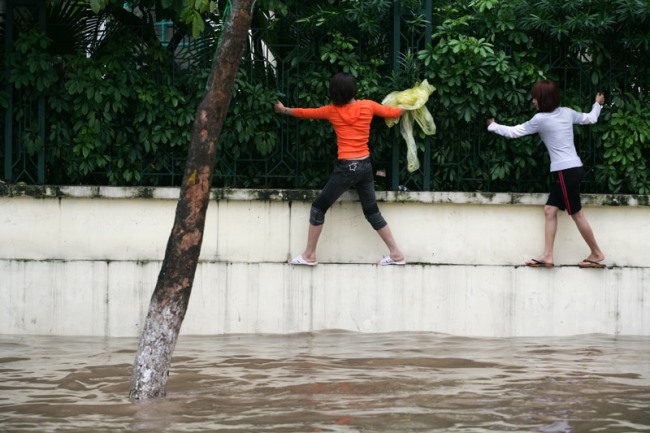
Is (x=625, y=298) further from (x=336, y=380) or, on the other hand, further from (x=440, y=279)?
(x=336, y=380)

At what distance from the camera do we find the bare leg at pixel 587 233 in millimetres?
9188

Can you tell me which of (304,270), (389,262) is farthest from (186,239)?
(389,262)

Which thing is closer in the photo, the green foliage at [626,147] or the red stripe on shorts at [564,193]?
the red stripe on shorts at [564,193]

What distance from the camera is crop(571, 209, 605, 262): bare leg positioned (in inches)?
362

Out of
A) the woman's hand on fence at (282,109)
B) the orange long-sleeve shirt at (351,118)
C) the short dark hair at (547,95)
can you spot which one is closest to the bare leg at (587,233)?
the short dark hair at (547,95)

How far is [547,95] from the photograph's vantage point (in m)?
9.16

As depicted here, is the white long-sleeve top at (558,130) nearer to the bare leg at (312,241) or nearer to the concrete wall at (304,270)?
the concrete wall at (304,270)

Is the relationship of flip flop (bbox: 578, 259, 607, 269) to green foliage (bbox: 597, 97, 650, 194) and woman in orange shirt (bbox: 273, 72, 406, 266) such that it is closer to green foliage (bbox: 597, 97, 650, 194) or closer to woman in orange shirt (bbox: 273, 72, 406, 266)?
green foliage (bbox: 597, 97, 650, 194)

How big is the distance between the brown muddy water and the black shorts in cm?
114

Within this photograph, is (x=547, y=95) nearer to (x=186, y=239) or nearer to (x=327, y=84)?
(x=327, y=84)

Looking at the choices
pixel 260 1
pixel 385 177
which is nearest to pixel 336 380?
pixel 385 177

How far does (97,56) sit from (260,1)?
1.59 meters

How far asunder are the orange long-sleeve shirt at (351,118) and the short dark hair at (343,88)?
0.07 meters

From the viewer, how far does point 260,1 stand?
9.22 metres
